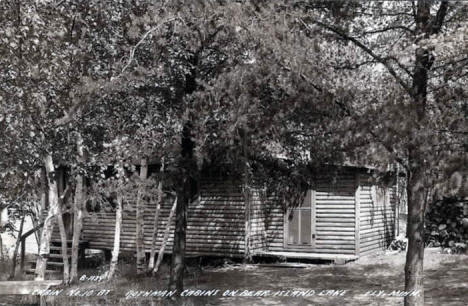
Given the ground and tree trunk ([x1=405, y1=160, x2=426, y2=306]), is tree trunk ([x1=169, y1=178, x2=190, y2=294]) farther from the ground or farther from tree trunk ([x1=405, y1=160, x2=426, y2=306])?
tree trunk ([x1=405, y1=160, x2=426, y2=306])

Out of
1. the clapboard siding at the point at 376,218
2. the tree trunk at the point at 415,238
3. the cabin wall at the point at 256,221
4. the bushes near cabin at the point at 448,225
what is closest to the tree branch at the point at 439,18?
the tree trunk at the point at 415,238

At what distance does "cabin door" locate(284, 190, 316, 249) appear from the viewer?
15.2 meters

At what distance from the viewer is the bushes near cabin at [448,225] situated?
582 inches

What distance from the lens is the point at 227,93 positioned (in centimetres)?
791

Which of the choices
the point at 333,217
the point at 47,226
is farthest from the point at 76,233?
the point at 333,217

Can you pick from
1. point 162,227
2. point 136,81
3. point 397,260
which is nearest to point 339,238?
point 397,260

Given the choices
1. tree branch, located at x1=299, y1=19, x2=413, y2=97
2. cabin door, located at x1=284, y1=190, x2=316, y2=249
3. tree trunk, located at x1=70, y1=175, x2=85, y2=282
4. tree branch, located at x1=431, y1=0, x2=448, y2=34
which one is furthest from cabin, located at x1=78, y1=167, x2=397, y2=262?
tree branch, located at x1=431, y1=0, x2=448, y2=34

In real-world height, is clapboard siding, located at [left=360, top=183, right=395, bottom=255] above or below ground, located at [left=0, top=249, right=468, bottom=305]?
above

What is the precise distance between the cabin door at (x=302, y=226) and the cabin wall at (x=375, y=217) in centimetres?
133

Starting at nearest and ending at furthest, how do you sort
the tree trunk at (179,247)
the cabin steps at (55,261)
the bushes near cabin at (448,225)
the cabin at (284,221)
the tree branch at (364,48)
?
1. the tree branch at (364,48)
2. the tree trunk at (179,247)
3. the bushes near cabin at (448,225)
4. the cabin at (284,221)
5. the cabin steps at (55,261)

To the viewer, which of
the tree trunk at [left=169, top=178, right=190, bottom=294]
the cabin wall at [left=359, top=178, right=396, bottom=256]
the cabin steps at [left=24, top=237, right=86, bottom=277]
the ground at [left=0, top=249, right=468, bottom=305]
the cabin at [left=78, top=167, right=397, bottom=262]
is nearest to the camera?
the tree trunk at [left=169, top=178, right=190, bottom=294]

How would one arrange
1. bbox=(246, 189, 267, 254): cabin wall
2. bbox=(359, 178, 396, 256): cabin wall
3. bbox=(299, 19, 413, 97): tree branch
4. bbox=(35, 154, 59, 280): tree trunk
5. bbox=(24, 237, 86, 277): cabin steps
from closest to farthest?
bbox=(299, 19, 413, 97): tree branch, bbox=(35, 154, 59, 280): tree trunk, bbox=(246, 189, 267, 254): cabin wall, bbox=(24, 237, 86, 277): cabin steps, bbox=(359, 178, 396, 256): cabin wall

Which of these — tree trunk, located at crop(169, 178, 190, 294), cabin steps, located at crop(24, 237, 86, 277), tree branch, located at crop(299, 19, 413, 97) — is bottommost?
cabin steps, located at crop(24, 237, 86, 277)

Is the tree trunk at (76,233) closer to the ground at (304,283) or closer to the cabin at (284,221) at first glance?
the ground at (304,283)
